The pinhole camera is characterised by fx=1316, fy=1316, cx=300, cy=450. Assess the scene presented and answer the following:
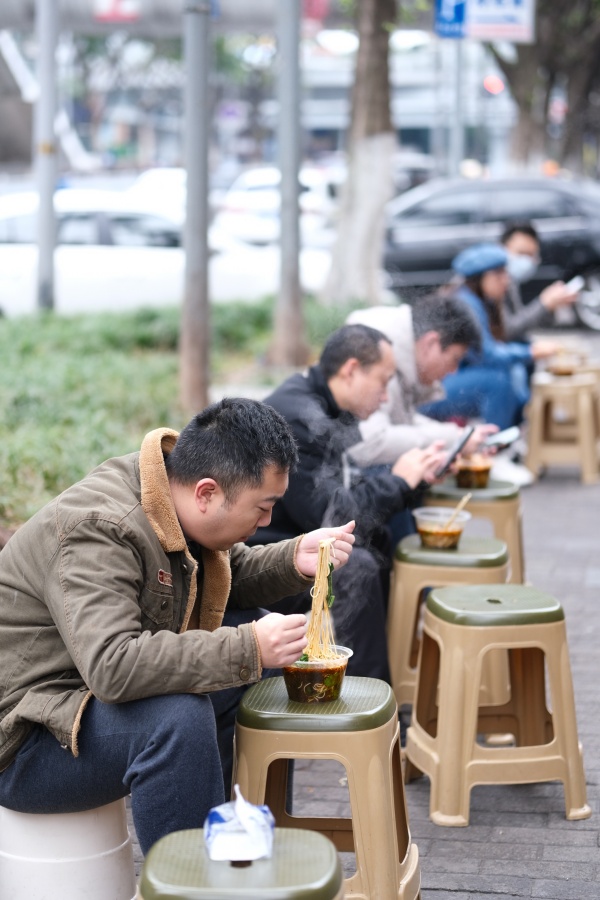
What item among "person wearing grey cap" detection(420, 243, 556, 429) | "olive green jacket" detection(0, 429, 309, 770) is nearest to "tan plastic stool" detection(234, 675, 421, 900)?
"olive green jacket" detection(0, 429, 309, 770)

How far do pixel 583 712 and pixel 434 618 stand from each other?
3.53 ft

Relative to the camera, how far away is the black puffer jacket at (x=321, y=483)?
4.11m

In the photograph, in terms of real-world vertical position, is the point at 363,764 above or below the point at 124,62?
below

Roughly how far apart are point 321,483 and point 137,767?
1.66 m

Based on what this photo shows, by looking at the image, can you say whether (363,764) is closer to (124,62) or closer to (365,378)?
(365,378)

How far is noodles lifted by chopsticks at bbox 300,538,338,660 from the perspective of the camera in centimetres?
288

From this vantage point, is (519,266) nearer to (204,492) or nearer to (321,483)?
(321,483)

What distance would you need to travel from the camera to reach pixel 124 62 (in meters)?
39.1

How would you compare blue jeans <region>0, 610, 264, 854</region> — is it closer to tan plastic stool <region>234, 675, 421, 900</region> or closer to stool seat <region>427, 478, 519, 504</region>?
tan plastic stool <region>234, 675, 421, 900</region>

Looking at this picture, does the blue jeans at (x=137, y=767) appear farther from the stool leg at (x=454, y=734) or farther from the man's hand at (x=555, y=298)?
the man's hand at (x=555, y=298)


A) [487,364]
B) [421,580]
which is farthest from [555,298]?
[421,580]

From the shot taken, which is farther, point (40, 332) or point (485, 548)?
point (40, 332)

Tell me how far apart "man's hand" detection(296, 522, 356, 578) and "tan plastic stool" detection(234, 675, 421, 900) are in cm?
34

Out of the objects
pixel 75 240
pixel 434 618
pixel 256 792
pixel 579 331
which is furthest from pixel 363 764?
pixel 579 331
